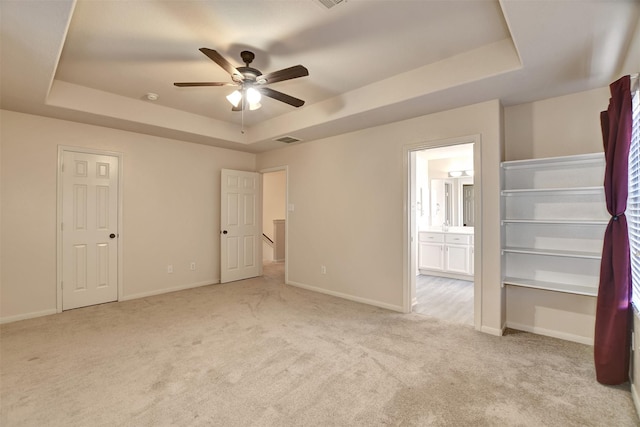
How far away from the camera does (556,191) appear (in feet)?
9.53

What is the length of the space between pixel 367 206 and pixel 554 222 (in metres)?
2.06

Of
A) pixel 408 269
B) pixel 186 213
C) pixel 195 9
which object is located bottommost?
pixel 408 269

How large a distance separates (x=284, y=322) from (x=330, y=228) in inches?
66.8

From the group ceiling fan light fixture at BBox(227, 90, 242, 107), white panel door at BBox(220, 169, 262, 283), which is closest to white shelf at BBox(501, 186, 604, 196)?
ceiling fan light fixture at BBox(227, 90, 242, 107)

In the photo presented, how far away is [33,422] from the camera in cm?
183

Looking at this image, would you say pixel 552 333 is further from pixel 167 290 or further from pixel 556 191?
pixel 167 290

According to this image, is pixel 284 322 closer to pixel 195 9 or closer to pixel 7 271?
pixel 195 9

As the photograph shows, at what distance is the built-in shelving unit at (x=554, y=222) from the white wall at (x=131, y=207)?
174 inches

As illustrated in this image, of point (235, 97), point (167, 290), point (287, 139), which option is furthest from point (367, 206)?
point (167, 290)

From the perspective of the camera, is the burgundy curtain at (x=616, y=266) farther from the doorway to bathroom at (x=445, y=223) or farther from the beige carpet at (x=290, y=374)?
the doorway to bathroom at (x=445, y=223)

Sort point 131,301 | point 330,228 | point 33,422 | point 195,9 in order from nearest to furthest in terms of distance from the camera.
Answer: point 33,422 < point 195,9 < point 131,301 < point 330,228

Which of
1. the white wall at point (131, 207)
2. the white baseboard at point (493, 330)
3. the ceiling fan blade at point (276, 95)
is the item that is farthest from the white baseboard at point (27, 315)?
the white baseboard at point (493, 330)

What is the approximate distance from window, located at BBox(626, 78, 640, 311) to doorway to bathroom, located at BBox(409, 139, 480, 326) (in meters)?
2.55

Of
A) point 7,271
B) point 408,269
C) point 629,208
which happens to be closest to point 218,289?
point 7,271
